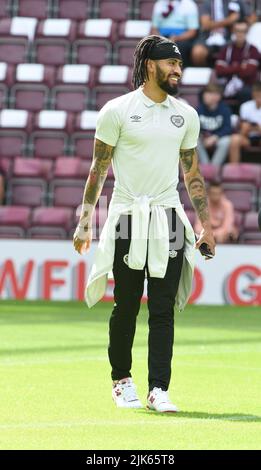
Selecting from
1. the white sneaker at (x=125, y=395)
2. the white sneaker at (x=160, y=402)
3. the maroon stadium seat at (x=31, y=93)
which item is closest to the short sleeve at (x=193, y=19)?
the maroon stadium seat at (x=31, y=93)

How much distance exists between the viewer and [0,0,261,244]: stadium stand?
1822cm

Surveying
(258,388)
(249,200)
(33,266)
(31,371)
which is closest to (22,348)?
(31,371)

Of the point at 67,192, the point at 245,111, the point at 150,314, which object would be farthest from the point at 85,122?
the point at 150,314

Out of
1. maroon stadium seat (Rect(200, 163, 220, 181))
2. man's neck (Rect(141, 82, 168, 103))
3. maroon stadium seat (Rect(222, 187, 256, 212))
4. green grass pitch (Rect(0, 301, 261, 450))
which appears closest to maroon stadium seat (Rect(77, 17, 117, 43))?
maroon stadium seat (Rect(200, 163, 220, 181))

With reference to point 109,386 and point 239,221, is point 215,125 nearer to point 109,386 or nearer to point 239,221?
point 239,221

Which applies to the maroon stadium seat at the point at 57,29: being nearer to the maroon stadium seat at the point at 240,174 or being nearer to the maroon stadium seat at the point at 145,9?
the maroon stadium seat at the point at 145,9

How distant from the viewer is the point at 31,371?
9266mm

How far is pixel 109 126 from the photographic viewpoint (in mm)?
7312

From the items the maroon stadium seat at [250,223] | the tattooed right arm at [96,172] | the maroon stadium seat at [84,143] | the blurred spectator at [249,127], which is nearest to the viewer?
the tattooed right arm at [96,172]

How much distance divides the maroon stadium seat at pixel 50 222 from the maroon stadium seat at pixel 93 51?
357cm

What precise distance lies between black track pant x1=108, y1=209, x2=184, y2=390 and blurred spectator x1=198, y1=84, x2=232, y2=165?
1111cm

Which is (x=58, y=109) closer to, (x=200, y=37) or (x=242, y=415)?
(x=200, y=37)

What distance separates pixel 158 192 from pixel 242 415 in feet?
4.38

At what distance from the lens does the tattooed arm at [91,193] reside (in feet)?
24.2
